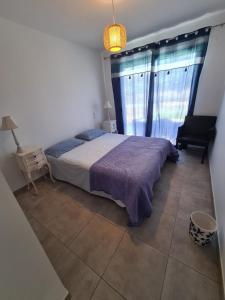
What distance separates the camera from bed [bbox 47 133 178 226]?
1551 millimetres

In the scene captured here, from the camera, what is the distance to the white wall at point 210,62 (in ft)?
7.93

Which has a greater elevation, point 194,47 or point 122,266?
point 194,47

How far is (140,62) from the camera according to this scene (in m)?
3.17

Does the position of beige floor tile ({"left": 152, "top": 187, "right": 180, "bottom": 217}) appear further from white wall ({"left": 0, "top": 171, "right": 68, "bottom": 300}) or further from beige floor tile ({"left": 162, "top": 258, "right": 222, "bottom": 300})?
white wall ({"left": 0, "top": 171, "right": 68, "bottom": 300})

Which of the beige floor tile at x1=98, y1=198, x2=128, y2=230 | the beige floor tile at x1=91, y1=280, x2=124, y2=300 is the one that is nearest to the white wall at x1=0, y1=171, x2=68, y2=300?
the beige floor tile at x1=91, y1=280, x2=124, y2=300

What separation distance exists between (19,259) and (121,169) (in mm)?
1224

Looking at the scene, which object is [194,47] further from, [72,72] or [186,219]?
[186,219]

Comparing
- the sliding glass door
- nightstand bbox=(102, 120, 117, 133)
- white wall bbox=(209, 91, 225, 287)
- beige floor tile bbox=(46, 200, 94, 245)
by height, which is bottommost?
beige floor tile bbox=(46, 200, 94, 245)

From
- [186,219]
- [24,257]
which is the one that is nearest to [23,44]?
[24,257]

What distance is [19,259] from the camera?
2.43ft

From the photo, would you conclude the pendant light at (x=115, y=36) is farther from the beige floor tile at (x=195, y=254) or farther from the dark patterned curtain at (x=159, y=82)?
the beige floor tile at (x=195, y=254)

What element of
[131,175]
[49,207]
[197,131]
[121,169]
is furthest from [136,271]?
[197,131]

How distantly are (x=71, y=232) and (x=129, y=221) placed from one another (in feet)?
2.22

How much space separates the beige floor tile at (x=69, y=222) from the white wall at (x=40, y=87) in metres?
1.11
